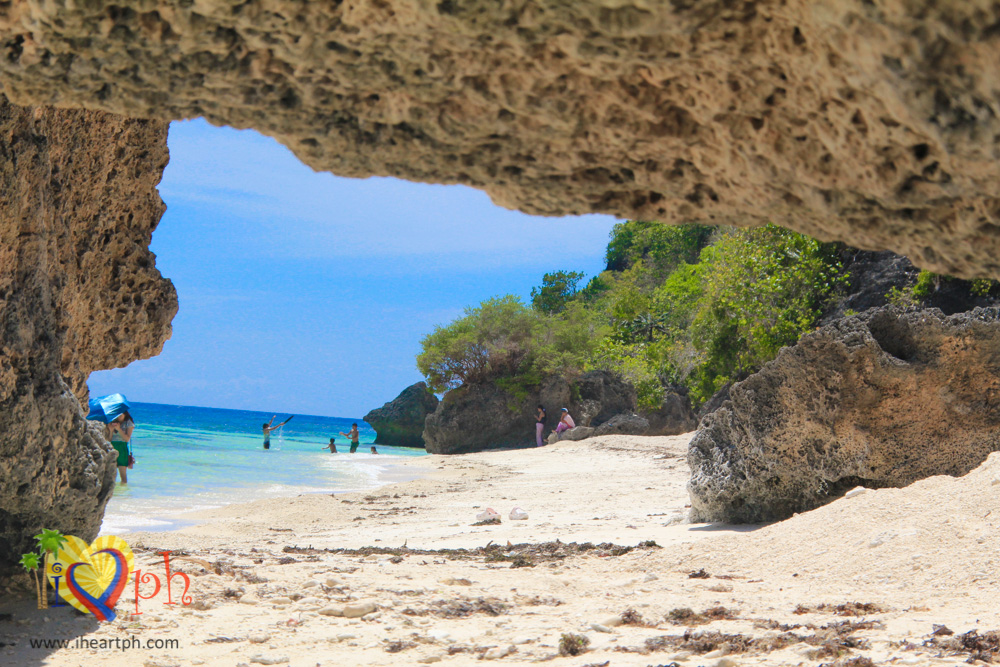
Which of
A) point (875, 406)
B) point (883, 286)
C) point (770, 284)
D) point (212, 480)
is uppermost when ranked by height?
point (770, 284)

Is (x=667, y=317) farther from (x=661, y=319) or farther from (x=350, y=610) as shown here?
(x=350, y=610)

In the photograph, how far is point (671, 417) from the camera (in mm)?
28594

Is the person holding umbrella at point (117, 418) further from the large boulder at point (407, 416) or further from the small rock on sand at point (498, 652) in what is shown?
the large boulder at point (407, 416)

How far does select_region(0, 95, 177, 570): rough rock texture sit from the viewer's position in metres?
4.16

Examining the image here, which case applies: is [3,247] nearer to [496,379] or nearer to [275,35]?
[275,35]

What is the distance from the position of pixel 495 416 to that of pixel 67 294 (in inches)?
1163

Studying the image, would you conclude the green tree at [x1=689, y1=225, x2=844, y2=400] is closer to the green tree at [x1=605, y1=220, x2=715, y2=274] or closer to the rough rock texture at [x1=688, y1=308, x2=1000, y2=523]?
the rough rock texture at [x1=688, y1=308, x2=1000, y2=523]

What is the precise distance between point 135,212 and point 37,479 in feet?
8.00

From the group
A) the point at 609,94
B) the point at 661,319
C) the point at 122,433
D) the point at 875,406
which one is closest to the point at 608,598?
the point at 875,406

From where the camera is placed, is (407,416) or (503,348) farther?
(407,416)

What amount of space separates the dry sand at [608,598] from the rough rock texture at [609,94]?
240 centimetres

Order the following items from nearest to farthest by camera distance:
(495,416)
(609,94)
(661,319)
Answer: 1. (609,94)
2. (495,416)
3. (661,319)

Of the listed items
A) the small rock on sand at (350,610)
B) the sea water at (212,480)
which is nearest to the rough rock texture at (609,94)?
the small rock on sand at (350,610)

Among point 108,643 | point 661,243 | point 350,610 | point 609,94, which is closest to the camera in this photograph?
point 609,94
